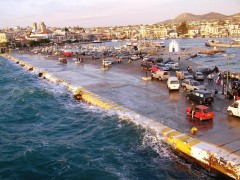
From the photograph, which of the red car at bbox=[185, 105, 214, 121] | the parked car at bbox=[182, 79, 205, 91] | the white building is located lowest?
the red car at bbox=[185, 105, 214, 121]

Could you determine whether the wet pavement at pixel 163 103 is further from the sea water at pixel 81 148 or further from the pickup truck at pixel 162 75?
the sea water at pixel 81 148

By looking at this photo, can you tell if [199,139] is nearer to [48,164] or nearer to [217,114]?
Result: [217,114]

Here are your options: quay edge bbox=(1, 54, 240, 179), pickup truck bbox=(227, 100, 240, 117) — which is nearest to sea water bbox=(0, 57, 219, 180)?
quay edge bbox=(1, 54, 240, 179)

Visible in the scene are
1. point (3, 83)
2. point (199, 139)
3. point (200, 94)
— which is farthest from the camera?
point (3, 83)

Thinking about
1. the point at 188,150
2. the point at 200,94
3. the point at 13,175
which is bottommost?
the point at 13,175

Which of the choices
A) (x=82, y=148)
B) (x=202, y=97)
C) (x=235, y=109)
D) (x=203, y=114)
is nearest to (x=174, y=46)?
(x=202, y=97)

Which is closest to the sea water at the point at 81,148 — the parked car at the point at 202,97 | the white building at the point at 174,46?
the parked car at the point at 202,97

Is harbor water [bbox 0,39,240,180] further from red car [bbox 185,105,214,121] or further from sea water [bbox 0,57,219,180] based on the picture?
red car [bbox 185,105,214,121]

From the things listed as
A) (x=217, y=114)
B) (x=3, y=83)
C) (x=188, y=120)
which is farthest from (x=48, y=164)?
(x=3, y=83)

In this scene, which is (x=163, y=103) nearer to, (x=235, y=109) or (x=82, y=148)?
(x=235, y=109)
